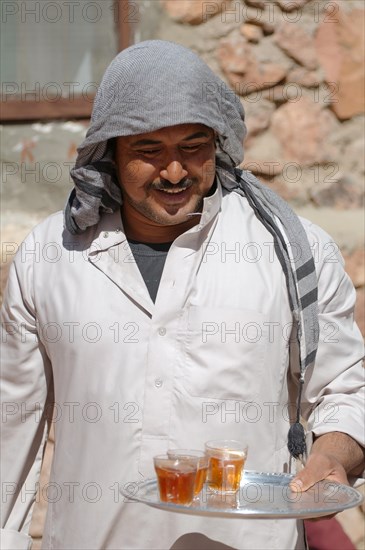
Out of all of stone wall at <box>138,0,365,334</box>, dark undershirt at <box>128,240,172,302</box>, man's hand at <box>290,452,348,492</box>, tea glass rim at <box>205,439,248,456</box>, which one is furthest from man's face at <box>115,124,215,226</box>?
stone wall at <box>138,0,365,334</box>

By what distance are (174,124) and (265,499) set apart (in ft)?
2.74

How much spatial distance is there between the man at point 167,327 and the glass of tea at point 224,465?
0.14 m

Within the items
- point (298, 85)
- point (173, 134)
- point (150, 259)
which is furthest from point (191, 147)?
point (298, 85)

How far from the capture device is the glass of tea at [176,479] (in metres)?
2.27

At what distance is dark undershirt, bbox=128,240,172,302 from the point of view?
105 inches

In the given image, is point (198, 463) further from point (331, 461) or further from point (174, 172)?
point (174, 172)

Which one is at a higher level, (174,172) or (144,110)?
(144,110)

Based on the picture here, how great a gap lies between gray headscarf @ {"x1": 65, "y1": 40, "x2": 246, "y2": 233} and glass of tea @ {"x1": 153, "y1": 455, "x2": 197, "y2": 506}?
26.3 inches

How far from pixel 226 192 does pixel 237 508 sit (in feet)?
2.72

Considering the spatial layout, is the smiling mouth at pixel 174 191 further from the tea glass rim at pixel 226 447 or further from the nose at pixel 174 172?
the tea glass rim at pixel 226 447

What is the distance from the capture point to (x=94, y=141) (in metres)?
2.62

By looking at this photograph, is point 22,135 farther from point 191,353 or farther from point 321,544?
point 321,544

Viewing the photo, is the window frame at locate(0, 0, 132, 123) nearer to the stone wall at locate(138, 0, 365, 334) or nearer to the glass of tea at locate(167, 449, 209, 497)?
the stone wall at locate(138, 0, 365, 334)

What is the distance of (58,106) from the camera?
12.0ft
